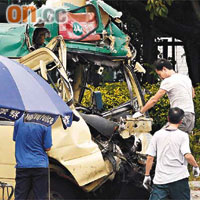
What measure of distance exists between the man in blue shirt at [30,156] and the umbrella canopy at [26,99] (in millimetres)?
987

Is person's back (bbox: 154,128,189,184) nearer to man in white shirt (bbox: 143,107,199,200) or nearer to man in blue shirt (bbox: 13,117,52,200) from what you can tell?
man in white shirt (bbox: 143,107,199,200)

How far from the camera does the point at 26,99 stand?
666 cm

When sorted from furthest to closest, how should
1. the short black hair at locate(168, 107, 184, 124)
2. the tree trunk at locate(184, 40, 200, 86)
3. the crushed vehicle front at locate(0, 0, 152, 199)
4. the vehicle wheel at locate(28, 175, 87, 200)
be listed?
the tree trunk at locate(184, 40, 200, 86)
the vehicle wheel at locate(28, 175, 87, 200)
the crushed vehicle front at locate(0, 0, 152, 199)
the short black hair at locate(168, 107, 184, 124)

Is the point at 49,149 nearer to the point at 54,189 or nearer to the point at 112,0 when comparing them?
the point at 54,189

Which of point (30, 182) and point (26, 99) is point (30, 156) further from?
point (26, 99)

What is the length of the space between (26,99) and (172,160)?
204 cm

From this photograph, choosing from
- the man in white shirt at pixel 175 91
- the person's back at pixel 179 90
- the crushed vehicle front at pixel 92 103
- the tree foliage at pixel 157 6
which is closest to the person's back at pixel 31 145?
the crushed vehicle front at pixel 92 103

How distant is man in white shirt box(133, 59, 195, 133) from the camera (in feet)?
→ 30.9

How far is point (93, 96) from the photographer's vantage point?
11602 millimetres

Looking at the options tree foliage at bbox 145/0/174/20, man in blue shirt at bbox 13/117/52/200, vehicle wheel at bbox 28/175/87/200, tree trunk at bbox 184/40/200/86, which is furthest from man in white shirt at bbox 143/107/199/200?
tree trunk at bbox 184/40/200/86

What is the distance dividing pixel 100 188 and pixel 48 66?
1836 mm

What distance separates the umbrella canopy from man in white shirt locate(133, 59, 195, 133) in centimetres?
253

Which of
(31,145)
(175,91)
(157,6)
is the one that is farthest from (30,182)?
(157,6)

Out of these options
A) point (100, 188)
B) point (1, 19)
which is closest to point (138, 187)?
point (100, 188)
